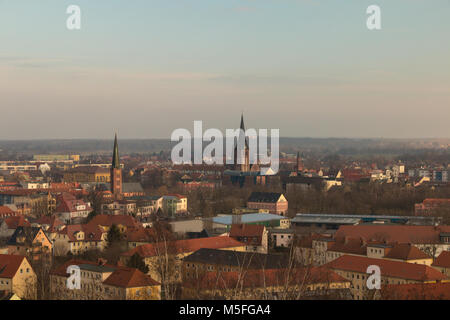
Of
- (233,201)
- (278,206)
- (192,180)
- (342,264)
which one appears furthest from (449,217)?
(192,180)

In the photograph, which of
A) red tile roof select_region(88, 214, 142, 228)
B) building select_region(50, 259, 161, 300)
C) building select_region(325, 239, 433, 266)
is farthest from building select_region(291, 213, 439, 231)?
building select_region(50, 259, 161, 300)

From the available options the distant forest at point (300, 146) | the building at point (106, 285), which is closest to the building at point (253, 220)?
the building at point (106, 285)

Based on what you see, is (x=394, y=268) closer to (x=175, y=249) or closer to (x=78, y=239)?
(x=175, y=249)

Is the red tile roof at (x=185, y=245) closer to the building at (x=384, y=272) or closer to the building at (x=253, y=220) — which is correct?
the building at (x=384, y=272)

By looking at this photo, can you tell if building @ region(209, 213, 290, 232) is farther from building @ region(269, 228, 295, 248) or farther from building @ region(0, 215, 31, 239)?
building @ region(0, 215, 31, 239)
